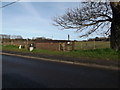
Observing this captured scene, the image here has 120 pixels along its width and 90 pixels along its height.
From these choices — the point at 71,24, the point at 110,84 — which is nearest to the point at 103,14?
the point at 71,24

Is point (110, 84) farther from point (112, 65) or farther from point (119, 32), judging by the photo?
point (119, 32)

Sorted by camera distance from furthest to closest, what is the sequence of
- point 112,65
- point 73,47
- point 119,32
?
point 73,47, point 119,32, point 112,65

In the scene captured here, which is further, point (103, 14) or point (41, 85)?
point (103, 14)

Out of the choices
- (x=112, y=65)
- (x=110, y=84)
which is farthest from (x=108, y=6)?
(x=110, y=84)

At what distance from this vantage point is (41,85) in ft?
21.5

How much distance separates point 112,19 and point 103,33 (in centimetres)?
246

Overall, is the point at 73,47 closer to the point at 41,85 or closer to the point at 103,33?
the point at 103,33

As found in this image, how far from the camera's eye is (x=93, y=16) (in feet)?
62.0

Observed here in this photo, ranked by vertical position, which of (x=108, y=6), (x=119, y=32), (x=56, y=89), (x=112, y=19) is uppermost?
(x=108, y=6)

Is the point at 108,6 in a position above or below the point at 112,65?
above

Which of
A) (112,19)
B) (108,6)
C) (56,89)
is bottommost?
(56,89)

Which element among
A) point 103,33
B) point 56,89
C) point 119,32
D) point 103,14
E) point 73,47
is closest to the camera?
point 56,89

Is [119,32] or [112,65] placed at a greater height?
[119,32]

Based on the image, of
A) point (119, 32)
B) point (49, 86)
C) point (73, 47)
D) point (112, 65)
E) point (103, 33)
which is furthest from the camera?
point (73, 47)
